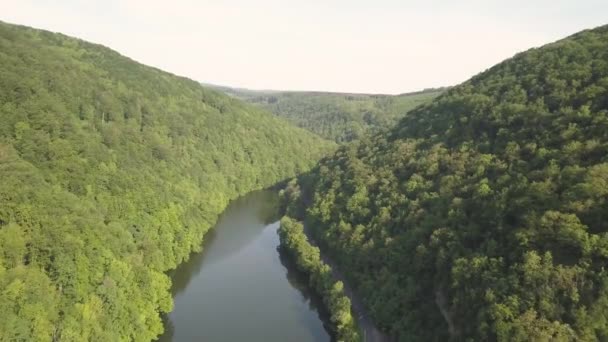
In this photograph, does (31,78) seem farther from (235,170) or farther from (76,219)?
(235,170)

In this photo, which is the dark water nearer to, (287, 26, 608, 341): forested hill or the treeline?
the treeline

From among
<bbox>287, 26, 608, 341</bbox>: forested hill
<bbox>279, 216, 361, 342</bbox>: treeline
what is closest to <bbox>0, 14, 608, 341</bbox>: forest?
<bbox>287, 26, 608, 341</bbox>: forested hill

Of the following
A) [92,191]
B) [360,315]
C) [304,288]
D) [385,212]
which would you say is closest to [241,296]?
[304,288]

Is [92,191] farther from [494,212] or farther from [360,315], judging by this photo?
[494,212]

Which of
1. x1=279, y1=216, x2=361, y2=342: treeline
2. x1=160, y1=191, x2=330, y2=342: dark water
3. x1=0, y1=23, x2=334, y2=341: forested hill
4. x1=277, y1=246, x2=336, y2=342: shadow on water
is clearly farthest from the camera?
x1=277, y1=246, x2=336, y2=342: shadow on water

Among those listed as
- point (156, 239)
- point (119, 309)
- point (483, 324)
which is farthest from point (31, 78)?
point (483, 324)
